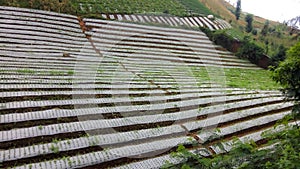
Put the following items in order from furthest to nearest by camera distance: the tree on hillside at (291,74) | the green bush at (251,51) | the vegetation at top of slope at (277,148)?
the green bush at (251,51), the tree on hillside at (291,74), the vegetation at top of slope at (277,148)

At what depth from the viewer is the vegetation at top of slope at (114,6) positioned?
20377 millimetres

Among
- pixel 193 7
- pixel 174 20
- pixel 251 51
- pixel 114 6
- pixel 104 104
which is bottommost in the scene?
pixel 104 104

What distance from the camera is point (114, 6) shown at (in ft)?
85.0

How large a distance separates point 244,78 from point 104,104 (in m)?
10.1

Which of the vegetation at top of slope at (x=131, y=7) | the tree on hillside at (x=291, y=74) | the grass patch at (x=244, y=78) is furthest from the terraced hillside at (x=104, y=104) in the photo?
the vegetation at top of slope at (x=131, y=7)

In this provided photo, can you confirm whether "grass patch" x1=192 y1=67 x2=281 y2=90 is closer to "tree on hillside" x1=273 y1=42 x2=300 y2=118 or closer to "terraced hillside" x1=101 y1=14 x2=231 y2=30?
"tree on hillside" x1=273 y1=42 x2=300 y2=118

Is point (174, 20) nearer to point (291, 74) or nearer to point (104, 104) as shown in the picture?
point (104, 104)

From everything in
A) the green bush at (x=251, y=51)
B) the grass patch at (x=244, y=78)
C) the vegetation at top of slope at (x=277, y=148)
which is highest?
the vegetation at top of slope at (x=277, y=148)

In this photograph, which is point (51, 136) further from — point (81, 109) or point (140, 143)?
point (140, 143)

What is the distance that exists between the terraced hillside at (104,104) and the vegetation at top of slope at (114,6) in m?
2.94

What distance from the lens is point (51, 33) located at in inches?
661

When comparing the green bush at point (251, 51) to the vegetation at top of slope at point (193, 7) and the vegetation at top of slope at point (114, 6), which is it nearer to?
the vegetation at top of slope at point (114, 6)

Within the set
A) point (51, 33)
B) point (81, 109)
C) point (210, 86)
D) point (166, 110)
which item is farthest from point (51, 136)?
point (51, 33)

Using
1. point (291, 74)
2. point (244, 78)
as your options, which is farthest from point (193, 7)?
point (291, 74)
